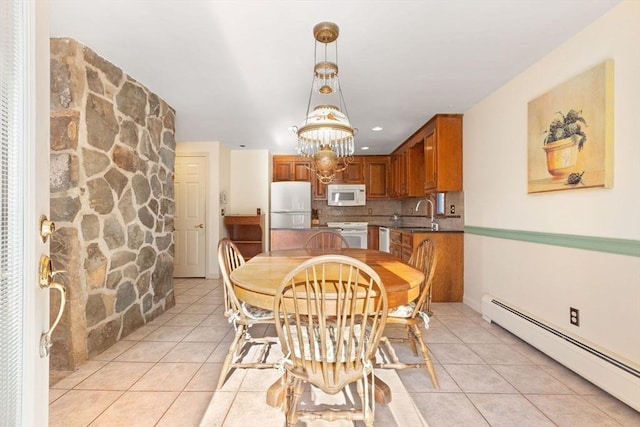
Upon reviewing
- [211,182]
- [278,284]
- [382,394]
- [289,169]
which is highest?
[289,169]

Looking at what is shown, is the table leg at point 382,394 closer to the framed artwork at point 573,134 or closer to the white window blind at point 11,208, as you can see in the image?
the white window blind at point 11,208

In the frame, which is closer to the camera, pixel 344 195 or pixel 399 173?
pixel 399 173

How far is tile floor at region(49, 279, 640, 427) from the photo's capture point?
5.19ft

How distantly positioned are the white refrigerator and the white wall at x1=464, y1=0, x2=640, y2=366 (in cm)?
272

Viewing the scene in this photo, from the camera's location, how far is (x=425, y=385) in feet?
6.12

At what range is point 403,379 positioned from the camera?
6.38ft

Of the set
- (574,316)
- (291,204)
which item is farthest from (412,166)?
(574,316)

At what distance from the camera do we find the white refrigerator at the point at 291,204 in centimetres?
525

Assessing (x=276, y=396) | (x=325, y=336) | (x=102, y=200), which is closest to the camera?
(x=325, y=336)

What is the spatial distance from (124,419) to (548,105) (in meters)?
3.39

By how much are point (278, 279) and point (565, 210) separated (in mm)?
2060

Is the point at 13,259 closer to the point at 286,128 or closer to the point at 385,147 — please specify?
the point at 286,128

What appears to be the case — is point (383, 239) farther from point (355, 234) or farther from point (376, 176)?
point (376, 176)

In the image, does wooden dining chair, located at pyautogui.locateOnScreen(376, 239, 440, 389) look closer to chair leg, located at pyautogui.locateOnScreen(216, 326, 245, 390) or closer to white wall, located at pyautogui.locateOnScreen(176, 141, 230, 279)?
chair leg, located at pyautogui.locateOnScreen(216, 326, 245, 390)
